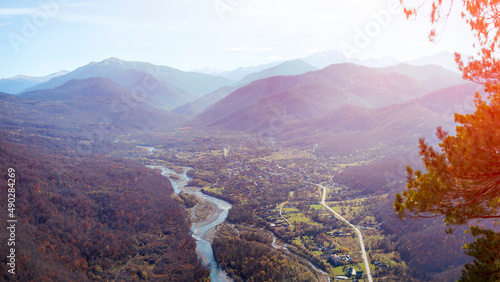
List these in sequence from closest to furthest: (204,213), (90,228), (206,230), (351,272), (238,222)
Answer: (351,272), (90,228), (206,230), (238,222), (204,213)

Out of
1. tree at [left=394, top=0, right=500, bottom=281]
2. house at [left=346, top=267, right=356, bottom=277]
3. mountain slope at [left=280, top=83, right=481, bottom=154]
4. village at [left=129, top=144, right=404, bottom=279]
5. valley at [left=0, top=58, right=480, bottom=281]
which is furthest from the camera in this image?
mountain slope at [left=280, top=83, right=481, bottom=154]

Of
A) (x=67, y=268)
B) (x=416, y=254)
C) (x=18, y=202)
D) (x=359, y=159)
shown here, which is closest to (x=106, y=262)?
(x=67, y=268)

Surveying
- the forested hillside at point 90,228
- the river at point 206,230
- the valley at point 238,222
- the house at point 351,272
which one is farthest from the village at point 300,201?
the forested hillside at point 90,228

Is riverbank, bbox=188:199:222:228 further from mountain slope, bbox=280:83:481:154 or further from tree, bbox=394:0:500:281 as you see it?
mountain slope, bbox=280:83:481:154

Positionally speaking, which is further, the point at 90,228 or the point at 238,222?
the point at 238,222

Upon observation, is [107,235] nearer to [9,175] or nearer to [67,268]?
[67,268]

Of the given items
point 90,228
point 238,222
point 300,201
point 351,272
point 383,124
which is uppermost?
point 383,124

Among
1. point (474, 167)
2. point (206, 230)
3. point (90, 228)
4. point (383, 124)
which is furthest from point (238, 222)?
point (383, 124)

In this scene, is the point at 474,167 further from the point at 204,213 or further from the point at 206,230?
the point at 204,213

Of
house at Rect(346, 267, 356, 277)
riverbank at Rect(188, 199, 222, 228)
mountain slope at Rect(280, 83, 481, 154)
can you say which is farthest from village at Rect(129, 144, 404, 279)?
mountain slope at Rect(280, 83, 481, 154)

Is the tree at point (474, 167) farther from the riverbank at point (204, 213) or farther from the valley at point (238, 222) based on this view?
the riverbank at point (204, 213)
